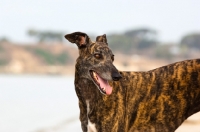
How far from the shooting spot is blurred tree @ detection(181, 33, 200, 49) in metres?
116

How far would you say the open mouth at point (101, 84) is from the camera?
6.43 meters

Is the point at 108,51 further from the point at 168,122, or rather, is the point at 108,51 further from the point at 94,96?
the point at 168,122

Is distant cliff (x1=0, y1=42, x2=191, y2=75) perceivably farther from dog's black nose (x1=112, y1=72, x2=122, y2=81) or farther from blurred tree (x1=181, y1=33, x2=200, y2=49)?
dog's black nose (x1=112, y1=72, x2=122, y2=81)

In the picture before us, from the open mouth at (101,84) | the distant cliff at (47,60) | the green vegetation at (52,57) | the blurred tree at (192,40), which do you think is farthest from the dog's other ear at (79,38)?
the blurred tree at (192,40)

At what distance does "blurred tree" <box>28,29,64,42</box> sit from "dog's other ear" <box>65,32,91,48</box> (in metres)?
112

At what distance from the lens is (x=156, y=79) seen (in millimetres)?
7195

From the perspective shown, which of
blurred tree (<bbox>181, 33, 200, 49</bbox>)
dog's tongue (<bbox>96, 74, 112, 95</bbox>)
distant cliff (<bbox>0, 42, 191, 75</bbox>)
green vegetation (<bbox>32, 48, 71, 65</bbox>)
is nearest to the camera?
dog's tongue (<bbox>96, 74, 112, 95</bbox>)

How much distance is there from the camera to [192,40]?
387 ft

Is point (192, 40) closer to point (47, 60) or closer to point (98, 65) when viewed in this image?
point (47, 60)

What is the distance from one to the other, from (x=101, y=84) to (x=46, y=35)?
11861 cm

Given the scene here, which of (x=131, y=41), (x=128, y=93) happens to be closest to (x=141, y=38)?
(x=131, y=41)

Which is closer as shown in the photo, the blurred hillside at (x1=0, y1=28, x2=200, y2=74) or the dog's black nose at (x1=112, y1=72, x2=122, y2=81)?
the dog's black nose at (x1=112, y1=72, x2=122, y2=81)

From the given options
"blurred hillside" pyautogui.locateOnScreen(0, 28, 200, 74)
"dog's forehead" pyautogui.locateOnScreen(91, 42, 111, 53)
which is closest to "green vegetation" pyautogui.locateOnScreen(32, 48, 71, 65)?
"blurred hillside" pyautogui.locateOnScreen(0, 28, 200, 74)

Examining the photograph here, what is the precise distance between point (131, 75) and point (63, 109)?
22138 millimetres
